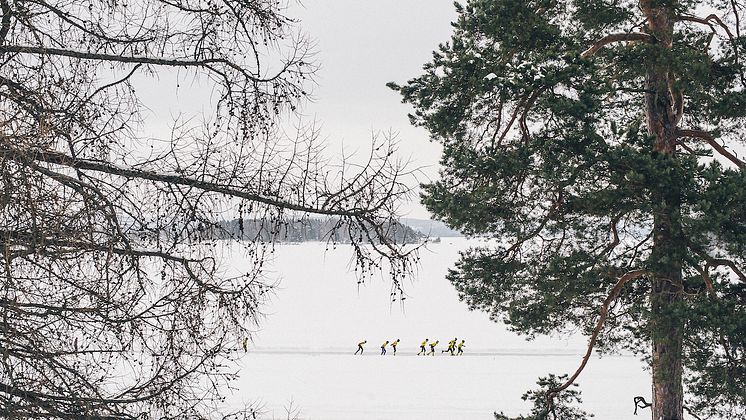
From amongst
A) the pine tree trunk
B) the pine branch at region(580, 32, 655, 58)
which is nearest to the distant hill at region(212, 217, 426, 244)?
the pine tree trunk

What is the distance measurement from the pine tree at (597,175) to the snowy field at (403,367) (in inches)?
56.6

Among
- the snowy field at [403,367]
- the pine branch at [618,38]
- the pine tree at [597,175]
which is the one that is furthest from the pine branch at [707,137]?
the snowy field at [403,367]

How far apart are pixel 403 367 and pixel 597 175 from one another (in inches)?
564

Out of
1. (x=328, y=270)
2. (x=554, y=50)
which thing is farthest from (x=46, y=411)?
(x=328, y=270)

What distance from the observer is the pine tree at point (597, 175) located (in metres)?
6.97

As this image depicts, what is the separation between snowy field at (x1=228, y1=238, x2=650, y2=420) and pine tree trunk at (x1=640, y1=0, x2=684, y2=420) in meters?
2.63

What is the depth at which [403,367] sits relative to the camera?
21.1 metres

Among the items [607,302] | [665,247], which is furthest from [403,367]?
[665,247]

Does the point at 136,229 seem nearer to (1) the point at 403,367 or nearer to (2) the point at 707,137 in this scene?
(2) the point at 707,137

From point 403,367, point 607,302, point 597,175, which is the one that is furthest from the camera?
point 403,367

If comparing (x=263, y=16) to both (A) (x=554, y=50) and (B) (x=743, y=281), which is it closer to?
(A) (x=554, y=50)

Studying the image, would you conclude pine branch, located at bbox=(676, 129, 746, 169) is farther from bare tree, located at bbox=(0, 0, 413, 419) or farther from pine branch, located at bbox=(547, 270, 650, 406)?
bare tree, located at bbox=(0, 0, 413, 419)

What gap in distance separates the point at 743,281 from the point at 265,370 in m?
14.6

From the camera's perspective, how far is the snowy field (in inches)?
645
